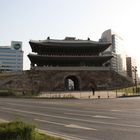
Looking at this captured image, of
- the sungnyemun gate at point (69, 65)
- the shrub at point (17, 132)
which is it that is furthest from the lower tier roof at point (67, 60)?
the shrub at point (17, 132)

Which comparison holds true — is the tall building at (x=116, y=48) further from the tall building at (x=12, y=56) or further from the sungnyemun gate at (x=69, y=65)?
the sungnyemun gate at (x=69, y=65)

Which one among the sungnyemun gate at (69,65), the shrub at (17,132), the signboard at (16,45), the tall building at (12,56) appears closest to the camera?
the shrub at (17,132)

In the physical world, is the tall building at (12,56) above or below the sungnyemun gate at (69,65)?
above

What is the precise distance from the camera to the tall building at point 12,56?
151m

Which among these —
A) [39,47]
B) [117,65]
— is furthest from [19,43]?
[39,47]

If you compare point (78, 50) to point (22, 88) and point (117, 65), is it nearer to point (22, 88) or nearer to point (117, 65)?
point (22, 88)

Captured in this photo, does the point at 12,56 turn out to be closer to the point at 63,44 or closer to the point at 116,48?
the point at 116,48

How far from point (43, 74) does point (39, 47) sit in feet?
28.2

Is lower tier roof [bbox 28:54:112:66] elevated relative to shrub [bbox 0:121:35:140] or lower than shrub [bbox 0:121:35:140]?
elevated

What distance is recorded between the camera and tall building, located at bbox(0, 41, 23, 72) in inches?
5955

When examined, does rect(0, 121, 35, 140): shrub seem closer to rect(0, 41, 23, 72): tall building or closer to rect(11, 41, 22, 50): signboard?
rect(0, 41, 23, 72): tall building

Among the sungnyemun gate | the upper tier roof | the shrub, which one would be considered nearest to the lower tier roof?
the sungnyemun gate

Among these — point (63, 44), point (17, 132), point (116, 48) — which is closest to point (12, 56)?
point (116, 48)

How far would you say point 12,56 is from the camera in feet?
504
